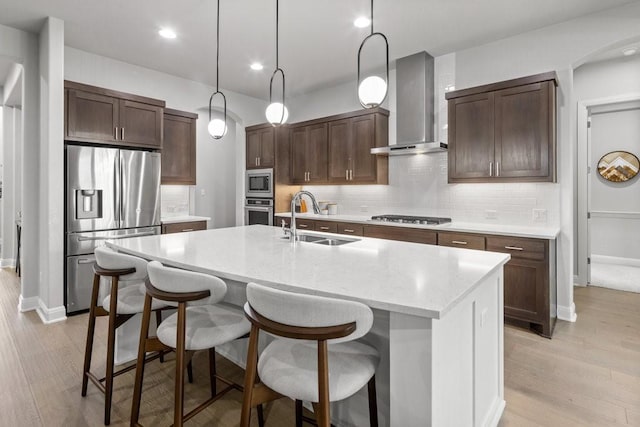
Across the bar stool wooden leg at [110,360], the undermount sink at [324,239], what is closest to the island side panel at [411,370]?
the undermount sink at [324,239]

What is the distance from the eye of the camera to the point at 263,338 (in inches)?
86.7

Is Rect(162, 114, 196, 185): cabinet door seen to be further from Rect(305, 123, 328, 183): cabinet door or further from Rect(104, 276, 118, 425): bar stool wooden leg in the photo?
Rect(104, 276, 118, 425): bar stool wooden leg

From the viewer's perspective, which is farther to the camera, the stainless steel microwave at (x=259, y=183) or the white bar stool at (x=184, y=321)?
the stainless steel microwave at (x=259, y=183)

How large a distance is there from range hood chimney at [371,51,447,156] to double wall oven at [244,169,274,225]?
191 centimetres

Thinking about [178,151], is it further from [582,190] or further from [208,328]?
[582,190]

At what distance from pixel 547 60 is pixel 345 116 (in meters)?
2.39

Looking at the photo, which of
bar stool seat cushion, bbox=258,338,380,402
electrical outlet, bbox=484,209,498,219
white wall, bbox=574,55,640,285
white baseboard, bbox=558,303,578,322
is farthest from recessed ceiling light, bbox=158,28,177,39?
white wall, bbox=574,55,640,285

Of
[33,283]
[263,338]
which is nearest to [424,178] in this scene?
[263,338]

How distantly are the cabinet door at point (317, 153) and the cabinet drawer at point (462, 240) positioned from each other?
2098mm

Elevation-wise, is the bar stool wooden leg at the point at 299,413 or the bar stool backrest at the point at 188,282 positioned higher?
the bar stool backrest at the point at 188,282

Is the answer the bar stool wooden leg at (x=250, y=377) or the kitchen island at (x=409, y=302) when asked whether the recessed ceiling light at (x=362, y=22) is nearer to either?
the kitchen island at (x=409, y=302)

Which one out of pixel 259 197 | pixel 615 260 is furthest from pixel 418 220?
pixel 615 260

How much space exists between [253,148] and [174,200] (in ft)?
4.91

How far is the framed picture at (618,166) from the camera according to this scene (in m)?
5.26
